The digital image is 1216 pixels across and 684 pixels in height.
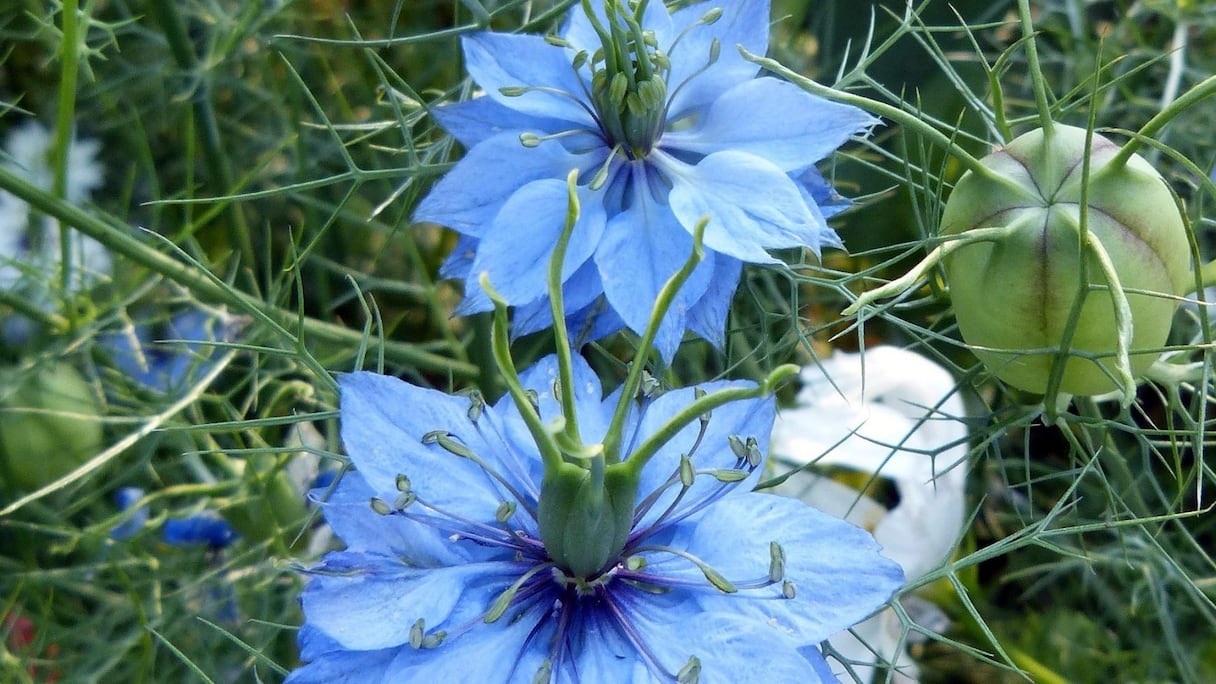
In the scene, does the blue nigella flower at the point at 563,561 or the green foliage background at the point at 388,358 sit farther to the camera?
the green foliage background at the point at 388,358

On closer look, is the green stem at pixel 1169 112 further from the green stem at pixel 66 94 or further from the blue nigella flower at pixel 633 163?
the green stem at pixel 66 94

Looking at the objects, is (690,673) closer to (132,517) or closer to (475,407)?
(475,407)

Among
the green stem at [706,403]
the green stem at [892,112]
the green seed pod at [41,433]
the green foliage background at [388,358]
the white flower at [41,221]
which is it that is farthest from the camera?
the white flower at [41,221]

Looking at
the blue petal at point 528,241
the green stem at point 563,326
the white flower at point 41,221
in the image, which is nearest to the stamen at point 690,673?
the green stem at point 563,326

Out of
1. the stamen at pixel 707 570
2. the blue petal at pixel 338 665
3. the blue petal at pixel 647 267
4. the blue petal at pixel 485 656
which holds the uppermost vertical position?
the blue petal at pixel 647 267

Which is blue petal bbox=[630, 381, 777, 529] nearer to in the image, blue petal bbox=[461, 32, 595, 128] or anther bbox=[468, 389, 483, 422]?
anther bbox=[468, 389, 483, 422]

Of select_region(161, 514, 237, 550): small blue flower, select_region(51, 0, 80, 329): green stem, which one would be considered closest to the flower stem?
select_region(51, 0, 80, 329): green stem

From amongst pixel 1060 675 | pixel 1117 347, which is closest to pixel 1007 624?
pixel 1060 675

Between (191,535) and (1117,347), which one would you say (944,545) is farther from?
(191,535)
